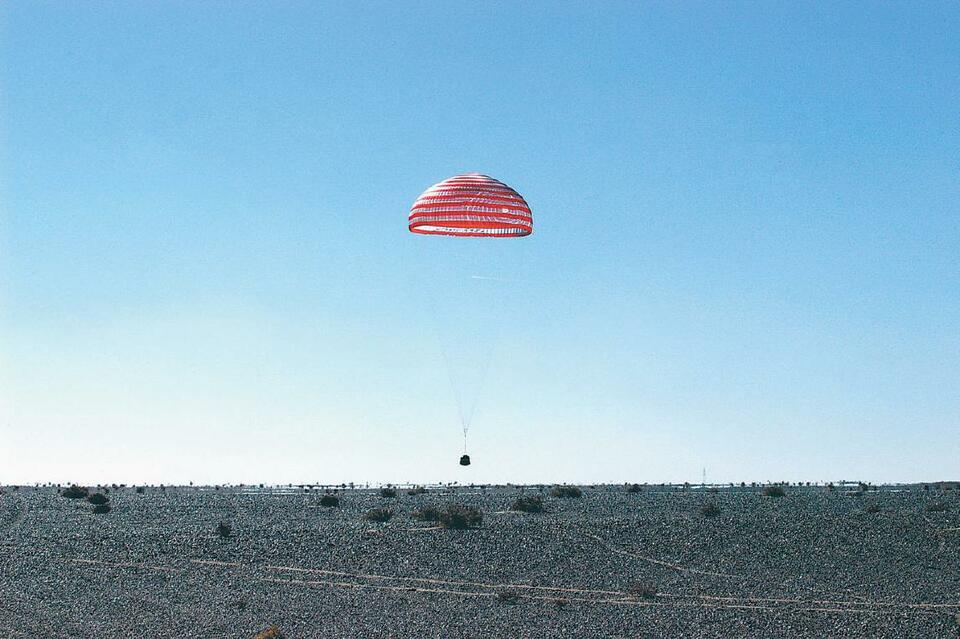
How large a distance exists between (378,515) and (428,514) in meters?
2.37

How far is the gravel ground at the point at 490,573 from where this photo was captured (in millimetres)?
29062

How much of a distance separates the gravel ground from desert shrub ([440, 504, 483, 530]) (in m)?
0.52

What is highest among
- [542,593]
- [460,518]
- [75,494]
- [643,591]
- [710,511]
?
[75,494]

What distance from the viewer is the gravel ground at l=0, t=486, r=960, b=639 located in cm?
2906

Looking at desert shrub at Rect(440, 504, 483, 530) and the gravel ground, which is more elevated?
desert shrub at Rect(440, 504, 483, 530)

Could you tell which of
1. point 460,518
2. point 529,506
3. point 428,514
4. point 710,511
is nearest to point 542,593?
point 460,518

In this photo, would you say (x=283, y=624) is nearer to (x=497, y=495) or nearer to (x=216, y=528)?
(x=216, y=528)

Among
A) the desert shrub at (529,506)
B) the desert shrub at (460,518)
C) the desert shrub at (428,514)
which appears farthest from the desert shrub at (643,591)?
the desert shrub at (529,506)

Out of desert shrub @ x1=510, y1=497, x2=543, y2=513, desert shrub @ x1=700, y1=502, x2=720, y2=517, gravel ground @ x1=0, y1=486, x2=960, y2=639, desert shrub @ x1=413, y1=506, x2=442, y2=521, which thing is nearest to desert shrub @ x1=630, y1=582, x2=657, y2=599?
gravel ground @ x1=0, y1=486, x2=960, y2=639

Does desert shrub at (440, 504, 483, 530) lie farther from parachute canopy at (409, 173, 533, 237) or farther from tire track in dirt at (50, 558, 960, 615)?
parachute canopy at (409, 173, 533, 237)

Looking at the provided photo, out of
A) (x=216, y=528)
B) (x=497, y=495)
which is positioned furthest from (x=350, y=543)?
(x=497, y=495)

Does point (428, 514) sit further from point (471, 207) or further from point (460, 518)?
point (471, 207)

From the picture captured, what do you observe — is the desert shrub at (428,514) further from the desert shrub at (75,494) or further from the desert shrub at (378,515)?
the desert shrub at (75,494)

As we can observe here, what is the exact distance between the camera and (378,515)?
45531 millimetres
